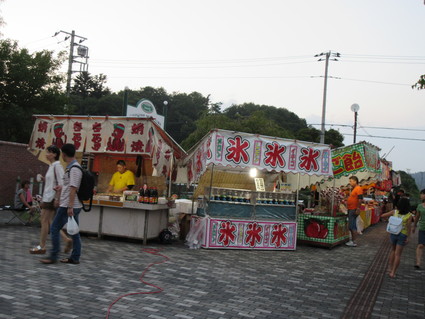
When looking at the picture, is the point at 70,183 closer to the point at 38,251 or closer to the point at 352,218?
the point at 38,251

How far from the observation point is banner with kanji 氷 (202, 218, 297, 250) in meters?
9.66

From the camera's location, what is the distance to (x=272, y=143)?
9.85 meters

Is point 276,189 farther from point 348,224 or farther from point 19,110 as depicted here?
point 19,110

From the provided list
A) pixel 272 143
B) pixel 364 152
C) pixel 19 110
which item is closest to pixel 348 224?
pixel 364 152

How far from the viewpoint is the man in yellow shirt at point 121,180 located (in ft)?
35.8

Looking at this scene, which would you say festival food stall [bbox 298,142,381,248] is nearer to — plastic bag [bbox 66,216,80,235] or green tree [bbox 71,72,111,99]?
plastic bag [bbox 66,216,80,235]

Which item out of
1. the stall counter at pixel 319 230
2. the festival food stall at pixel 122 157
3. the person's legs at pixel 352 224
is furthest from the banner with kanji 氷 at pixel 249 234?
the person's legs at pixel 352 224

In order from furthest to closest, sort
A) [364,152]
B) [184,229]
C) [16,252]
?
1. [364,152]
2. [184,229]
3. [16,252]

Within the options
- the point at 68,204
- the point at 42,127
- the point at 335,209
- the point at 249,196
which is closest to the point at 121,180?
the point at 42,127

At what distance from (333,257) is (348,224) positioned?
112 inches

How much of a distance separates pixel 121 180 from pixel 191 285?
5499 mm

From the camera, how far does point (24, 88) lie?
20844 mm

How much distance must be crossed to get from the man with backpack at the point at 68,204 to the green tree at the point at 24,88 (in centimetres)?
A: 1501

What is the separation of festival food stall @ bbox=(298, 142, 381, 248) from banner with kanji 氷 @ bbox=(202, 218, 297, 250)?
4.13 feet
